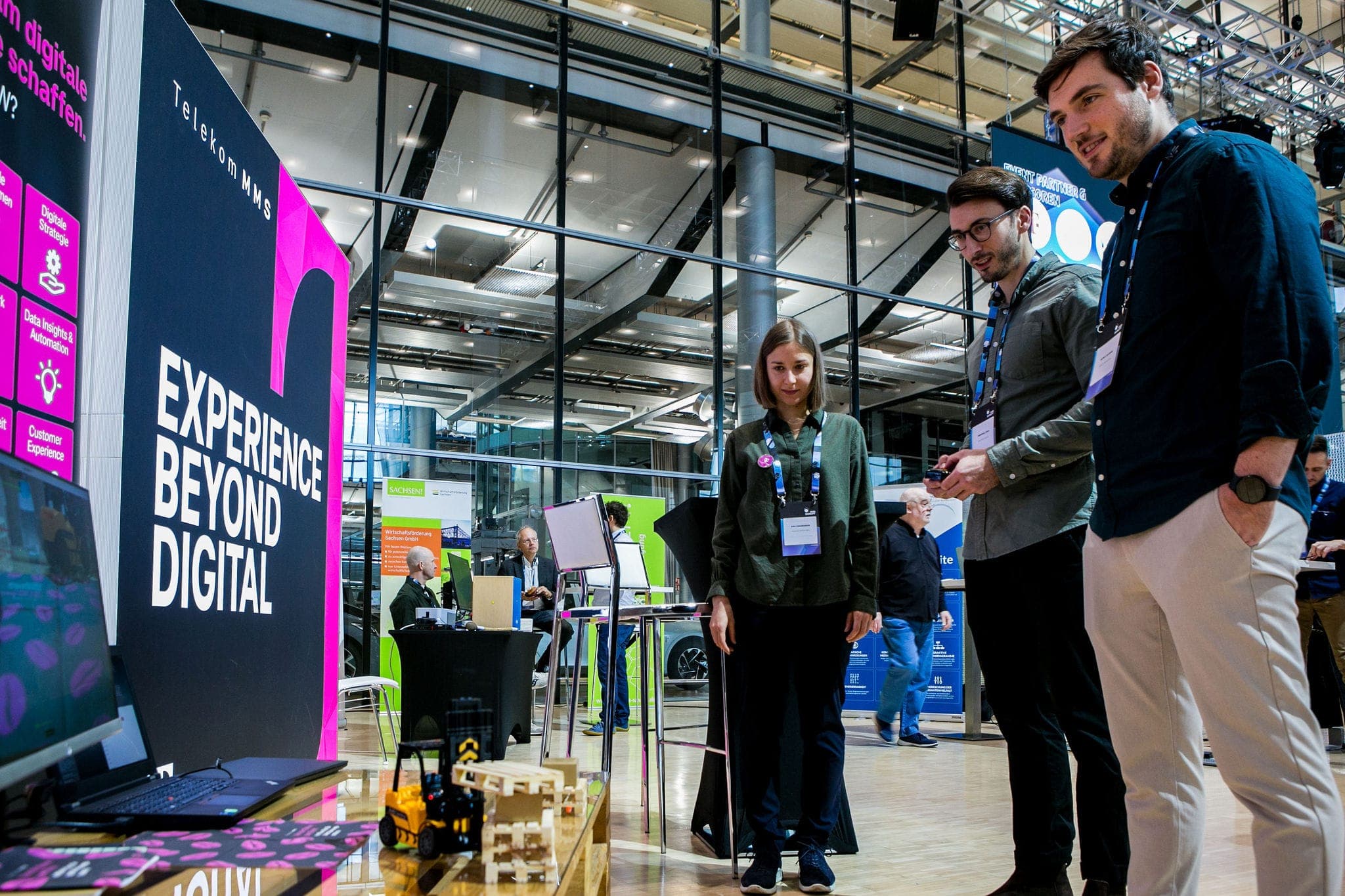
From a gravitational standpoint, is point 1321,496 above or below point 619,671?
above

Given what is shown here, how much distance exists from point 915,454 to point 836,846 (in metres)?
7.96

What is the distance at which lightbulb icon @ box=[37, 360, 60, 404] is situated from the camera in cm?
157

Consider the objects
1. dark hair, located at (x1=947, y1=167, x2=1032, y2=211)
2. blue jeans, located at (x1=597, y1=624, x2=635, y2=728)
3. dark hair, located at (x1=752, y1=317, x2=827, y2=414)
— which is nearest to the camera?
dark hair, located at (x1=947, y1=167, x2=1032, y2=211)


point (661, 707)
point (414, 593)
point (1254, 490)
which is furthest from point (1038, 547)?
point (414, 593)

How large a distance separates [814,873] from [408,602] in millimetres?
4854

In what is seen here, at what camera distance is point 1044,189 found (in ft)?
26.0

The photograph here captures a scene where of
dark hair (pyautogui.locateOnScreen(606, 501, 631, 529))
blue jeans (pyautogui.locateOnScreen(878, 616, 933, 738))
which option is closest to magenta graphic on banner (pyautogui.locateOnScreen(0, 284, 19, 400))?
dark hair (pyautogui.locateOnScreen(606, 501, 631, 529))

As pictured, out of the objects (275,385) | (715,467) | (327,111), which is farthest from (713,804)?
(327,111)

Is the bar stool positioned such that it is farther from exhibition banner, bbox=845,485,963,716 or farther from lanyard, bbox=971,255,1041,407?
exhibition banner, bbox=845,485,963,716

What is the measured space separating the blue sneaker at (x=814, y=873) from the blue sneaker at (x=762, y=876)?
0.06 m

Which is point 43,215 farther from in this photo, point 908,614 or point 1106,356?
point 908,614

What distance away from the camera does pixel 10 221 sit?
148cm

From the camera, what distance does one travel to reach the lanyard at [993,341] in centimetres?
217

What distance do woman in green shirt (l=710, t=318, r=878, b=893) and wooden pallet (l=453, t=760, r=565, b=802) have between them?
1234 millimetres
